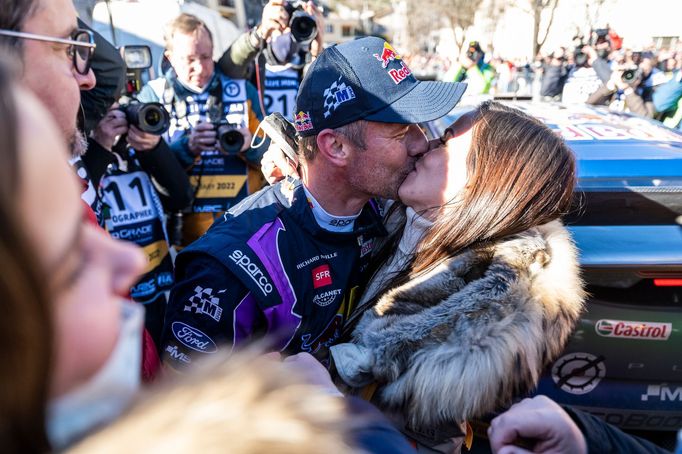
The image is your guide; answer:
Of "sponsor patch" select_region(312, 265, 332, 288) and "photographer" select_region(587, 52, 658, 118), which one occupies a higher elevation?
"sponsor patch" select_region(312, 265, 332, 288)

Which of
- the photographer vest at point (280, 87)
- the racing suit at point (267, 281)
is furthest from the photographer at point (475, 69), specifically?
the racing suit at point (267, 281)

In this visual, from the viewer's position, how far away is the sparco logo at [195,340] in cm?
158

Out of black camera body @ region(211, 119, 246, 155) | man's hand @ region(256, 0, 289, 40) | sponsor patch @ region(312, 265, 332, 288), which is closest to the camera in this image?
sponsor patch @ region(312, 265, 332, 288)

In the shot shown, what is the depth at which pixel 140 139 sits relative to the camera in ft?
8.34

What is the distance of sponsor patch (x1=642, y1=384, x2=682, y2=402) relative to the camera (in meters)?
2.32

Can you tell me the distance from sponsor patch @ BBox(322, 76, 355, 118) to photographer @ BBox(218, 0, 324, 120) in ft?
5.49

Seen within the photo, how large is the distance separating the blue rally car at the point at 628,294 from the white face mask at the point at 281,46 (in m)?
2.52

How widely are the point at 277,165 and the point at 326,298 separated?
80cm

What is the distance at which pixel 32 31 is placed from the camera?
1.25 metres

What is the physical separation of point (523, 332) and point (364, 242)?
2.65ft

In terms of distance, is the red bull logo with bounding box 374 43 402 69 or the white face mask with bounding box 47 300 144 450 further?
the red bull logo with bounding box 374 43 402 69

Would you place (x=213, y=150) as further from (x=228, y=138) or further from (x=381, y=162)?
(x=381, y=162)

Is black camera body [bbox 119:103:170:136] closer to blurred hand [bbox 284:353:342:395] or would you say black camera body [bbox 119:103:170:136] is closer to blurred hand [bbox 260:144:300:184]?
blurred hand [bbox 260:144:300:184]

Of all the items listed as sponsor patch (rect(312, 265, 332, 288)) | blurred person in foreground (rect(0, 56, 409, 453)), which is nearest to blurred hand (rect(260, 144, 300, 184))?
sponsor patch (rect(312, 265, 332, 288))
